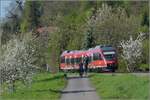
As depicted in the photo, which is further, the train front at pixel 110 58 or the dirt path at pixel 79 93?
the train front at pixel 110 58

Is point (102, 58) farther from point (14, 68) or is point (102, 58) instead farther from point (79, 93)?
point (79, 93)

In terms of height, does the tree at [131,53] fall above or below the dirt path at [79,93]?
above

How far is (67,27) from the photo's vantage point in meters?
76.5

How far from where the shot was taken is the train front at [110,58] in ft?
175

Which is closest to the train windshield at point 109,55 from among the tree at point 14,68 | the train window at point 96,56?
the train window at point 96,56

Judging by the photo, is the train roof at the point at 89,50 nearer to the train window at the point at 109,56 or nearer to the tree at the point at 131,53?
the train window at the point at 109,56

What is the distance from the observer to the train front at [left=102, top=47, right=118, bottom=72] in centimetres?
5322

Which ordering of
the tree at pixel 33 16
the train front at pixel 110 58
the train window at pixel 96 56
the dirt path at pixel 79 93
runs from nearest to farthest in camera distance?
the dirt path at pixel 79 93, the train front at pixel 110 58, the train window at pixel 96 56, the tree at pixel 33 16

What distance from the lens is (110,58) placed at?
5344 cm

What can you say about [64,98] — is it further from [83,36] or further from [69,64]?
[83,36]

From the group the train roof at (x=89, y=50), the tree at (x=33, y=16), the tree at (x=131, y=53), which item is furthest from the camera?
the tree at (x=33, y=16)

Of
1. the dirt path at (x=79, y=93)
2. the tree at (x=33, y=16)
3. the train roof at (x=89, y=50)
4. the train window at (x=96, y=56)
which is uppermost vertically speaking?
the tree at (x=33, y=16)

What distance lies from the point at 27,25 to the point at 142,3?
21571 millimetres

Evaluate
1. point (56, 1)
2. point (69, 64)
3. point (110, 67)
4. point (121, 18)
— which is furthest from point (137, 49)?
point (56, 1)
